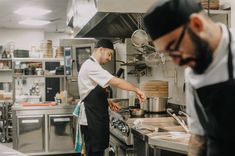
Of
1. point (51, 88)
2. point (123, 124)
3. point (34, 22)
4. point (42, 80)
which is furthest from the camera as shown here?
point (34, 22)

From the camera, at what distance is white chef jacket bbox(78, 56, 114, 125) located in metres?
3.21

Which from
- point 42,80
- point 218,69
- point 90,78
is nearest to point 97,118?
point 90,78

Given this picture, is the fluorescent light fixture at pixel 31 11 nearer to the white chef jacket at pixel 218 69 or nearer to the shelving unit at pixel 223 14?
the shelving unit at pixel 223 14

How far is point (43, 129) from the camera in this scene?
5043 millimetres

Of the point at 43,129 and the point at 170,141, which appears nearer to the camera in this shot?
the point at 170,141

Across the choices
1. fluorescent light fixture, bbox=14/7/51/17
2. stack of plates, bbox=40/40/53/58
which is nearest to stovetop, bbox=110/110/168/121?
stack of plates, bbox=40/40/53/58

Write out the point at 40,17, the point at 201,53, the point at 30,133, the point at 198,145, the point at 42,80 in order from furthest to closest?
1. the point at 40,17
2. the point at 42,80
3. the point at 30,133
4. the point at 198,145
5. the point at 201,53

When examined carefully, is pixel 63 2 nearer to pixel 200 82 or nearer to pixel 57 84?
pixel 57 84

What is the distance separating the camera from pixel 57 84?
7.25 metres

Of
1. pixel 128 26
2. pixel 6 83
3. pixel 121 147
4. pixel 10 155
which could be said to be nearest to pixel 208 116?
pixel 10 155

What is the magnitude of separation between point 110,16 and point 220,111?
2.24 metres

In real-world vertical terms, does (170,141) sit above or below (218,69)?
below

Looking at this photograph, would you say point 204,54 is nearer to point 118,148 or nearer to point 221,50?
point 221,50

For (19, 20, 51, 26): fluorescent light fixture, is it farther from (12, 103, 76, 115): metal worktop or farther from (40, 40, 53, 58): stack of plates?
(12, 103, 76, 115): metal worktop
